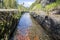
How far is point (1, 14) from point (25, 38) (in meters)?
4.51

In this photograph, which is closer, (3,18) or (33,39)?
(3,18)

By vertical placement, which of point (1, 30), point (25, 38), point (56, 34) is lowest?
point (25, 38)

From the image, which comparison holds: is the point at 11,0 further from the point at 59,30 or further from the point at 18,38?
the point at 59,30

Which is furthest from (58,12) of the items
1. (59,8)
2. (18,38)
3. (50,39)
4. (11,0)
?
(11,0)

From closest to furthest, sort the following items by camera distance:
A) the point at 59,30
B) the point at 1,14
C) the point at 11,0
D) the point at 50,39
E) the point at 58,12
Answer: the point at 1,14 < the point at 59,30 < the point at 50,39 < the point at 58,12 < the point at 11,0

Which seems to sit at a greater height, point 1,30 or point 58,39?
point 1,30

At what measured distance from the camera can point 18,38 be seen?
1488 centimetres

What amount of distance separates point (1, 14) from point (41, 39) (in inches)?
199

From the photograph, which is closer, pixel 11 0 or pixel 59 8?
pixel 59 8

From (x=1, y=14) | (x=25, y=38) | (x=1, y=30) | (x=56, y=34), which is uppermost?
(x=1, y=14)

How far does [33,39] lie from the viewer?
48.1 ft

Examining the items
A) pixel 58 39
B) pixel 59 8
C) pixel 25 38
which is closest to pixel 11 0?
pixel 59 8

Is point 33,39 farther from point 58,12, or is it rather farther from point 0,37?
point 58,12

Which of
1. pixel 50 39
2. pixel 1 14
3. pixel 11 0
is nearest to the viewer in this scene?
pixel 1 14
